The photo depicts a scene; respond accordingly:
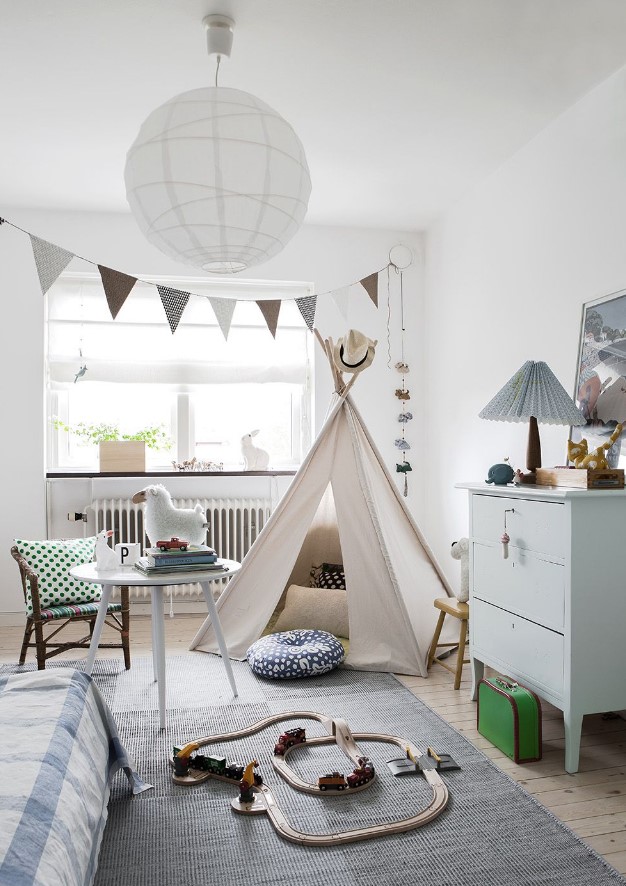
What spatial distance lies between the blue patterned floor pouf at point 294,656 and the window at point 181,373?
1.68 m

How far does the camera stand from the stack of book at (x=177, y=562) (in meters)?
2.95

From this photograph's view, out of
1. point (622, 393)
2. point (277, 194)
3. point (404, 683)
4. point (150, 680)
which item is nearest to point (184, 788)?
point (150, 680)

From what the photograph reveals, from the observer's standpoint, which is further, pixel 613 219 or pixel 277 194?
pixel 613 219

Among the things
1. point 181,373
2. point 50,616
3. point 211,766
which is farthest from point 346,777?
point 181,373

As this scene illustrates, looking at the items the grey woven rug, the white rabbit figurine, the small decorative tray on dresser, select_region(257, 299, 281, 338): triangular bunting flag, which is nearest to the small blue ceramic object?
the small decorative tray on dresser

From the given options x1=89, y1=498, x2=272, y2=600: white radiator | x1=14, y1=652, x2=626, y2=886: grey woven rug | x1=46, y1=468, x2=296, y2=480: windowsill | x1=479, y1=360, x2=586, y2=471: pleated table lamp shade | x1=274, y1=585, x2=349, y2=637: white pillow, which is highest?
x1=479, y1=360, x2=586, y2=471: pleated table lamp shade

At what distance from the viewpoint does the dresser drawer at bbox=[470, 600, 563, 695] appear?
2523 millimetres

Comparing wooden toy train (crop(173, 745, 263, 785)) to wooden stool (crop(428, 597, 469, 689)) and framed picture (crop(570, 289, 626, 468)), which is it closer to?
wooden stool (crop(428, 597, 469, 689))

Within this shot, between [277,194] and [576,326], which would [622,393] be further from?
[277,194]

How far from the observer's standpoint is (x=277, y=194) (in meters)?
2.13

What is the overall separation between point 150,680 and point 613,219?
296 cm

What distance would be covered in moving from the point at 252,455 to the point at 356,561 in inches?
55.7

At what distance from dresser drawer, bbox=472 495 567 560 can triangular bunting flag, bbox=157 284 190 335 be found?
1.86 metres

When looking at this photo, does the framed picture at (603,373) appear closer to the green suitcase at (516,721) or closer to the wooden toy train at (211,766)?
the green suitcase at (516,721)
